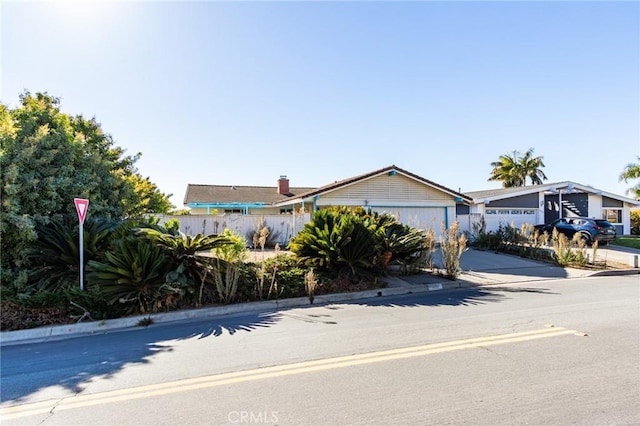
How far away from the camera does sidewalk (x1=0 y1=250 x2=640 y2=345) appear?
6.67 meters

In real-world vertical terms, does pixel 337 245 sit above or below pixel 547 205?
below

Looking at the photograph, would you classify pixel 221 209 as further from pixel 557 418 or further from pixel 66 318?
pixel 557 418

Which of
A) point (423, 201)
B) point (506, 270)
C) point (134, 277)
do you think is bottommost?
point (506, 270)

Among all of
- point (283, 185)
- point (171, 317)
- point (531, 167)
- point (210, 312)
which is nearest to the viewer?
point (171, 317)

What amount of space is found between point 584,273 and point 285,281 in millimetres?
9819

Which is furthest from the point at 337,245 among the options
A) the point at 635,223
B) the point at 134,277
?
the point at 635,223

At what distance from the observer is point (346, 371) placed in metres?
4.22

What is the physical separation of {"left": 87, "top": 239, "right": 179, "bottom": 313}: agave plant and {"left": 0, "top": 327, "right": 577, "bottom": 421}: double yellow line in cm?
386

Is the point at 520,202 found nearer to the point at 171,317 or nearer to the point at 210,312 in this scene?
the point at 210,312

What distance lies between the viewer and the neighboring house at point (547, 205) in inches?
942

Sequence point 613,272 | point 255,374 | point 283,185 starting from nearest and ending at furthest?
point 255,374 < point 613,272 < point 283,185

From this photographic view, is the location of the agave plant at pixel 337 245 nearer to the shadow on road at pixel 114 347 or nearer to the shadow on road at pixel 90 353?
the shadow on road at pixel 114 347

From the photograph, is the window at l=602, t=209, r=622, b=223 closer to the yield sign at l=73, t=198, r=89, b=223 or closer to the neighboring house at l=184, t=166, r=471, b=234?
the neighboring house at l=184, t=166, r=471, b=234

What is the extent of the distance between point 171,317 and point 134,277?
1088mm
